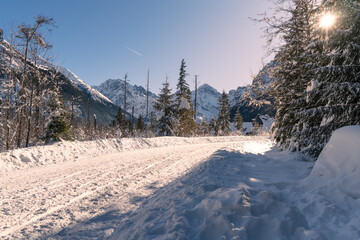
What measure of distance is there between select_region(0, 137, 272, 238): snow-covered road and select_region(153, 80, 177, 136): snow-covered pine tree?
16.9m

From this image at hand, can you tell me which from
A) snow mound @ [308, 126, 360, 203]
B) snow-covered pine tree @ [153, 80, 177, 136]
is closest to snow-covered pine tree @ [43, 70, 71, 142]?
snow-covered pine tree @ [153, 80, 177, 136]

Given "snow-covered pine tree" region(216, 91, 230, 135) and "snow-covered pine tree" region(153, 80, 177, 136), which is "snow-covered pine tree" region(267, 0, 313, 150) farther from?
"snow-covered pine tree" region(216, 91, 230, 135)

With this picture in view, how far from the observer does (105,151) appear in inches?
437

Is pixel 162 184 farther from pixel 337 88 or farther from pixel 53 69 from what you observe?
pixel 53 69

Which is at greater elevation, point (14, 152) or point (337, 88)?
point (337, 88)

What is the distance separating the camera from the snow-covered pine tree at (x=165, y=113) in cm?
2430

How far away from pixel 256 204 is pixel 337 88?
4461mm

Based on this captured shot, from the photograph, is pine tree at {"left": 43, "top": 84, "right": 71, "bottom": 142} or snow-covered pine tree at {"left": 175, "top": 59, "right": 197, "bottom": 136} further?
snow-covered pine tree at {"left": 175, "top": 59, "right": 197, "bottom": 136}

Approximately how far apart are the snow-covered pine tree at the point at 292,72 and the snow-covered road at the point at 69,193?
589 cm

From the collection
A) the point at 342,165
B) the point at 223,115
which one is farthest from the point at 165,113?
the point at 342,165

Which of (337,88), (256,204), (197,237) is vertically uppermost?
(337,88)

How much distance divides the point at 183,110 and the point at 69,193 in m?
21.4

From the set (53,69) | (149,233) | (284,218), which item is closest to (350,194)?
(284,218)

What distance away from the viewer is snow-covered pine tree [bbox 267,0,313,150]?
29.0 feet
